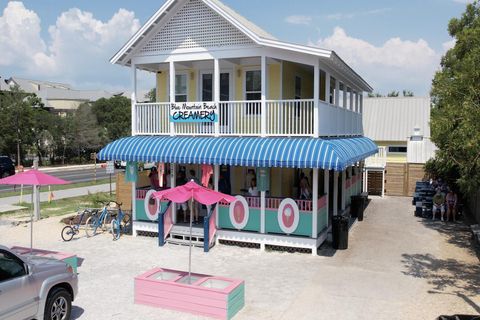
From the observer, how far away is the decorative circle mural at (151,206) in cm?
1591

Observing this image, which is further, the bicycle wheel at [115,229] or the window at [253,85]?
the window at [253,85]

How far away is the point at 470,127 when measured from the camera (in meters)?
8.70

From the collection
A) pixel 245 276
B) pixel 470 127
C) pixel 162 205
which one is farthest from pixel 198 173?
pixel 470 127

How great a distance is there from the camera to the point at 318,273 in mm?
11914

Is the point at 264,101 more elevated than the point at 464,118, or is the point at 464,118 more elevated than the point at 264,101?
the point at 264,101

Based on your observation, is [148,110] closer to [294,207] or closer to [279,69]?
[279,69]

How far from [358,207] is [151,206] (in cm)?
913

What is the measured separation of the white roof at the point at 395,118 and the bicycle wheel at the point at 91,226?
24.4 metres

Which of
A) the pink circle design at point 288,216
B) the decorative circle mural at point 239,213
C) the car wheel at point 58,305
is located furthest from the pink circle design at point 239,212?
the car wheel at point 58,305

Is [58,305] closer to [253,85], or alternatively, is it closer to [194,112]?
[194,112]

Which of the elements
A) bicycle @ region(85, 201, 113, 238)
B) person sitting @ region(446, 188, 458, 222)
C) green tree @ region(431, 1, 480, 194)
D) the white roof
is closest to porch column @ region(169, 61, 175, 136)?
bicycle @ region(85, 201, 113, 238)

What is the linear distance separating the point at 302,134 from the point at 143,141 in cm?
552

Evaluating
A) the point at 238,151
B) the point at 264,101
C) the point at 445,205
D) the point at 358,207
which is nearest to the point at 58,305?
the point at 238,151

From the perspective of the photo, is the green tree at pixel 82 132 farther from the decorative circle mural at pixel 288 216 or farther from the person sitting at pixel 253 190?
the decorative circle mural at pixel 288 216
